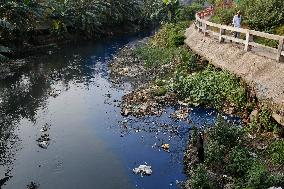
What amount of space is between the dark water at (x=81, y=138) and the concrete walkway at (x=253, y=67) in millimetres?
3055

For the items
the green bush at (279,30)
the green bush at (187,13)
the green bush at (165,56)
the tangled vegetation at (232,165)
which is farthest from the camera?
the green bush at (187,13)

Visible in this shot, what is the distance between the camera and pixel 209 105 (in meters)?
22.7

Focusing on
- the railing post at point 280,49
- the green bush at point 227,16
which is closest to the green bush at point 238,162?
the railing post at point 280,49

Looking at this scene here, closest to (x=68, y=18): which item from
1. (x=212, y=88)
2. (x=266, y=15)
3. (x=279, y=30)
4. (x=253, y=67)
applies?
(x=266, y=15)

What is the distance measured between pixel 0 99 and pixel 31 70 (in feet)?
26.8

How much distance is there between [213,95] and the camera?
899 inches

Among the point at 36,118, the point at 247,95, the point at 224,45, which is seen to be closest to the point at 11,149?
the point at 36,118

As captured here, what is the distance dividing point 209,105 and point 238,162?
8117 mm

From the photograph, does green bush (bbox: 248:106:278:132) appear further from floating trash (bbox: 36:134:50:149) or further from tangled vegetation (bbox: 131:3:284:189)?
floating trash (bbox: 36:134:50:149)

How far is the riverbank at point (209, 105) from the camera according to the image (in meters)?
14.7

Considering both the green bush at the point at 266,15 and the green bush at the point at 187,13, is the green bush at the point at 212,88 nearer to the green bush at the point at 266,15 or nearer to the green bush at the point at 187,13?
the green bush at the point at 266,15

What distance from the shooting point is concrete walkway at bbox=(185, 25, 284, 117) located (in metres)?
18.5

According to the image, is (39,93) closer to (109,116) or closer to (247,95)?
(109,116)

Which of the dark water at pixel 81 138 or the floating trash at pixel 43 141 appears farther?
the floating trash at pixel 43 141
